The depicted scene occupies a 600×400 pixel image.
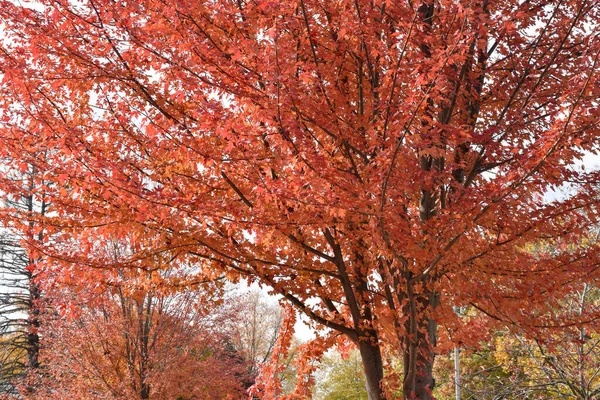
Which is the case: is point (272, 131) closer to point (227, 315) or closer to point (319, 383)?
point (227, 315)

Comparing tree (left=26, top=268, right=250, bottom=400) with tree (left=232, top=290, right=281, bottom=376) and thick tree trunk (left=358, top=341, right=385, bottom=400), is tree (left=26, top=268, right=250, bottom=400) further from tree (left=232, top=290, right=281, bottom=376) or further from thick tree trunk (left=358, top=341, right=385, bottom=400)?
tree (left=232, top=290, right=281, bottom=376)

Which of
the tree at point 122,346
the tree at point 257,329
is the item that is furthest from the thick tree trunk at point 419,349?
the tree at point 257,329

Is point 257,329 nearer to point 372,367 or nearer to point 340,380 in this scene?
point 340,380

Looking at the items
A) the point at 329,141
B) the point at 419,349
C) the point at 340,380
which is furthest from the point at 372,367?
the point at 340,380

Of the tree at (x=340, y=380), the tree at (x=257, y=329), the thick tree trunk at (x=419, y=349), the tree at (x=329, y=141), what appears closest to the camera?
the tree at (x=329, y=141)

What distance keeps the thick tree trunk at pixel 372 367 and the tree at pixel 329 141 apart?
0.02m

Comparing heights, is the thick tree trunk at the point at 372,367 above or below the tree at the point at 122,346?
below

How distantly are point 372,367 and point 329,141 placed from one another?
261 cm

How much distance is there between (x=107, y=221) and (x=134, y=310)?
742cm

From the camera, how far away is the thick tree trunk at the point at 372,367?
544 cm

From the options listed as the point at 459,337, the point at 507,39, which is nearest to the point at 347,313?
the point at 459,337

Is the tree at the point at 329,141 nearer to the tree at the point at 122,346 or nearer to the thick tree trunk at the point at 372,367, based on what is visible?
the thick tree trunk at the point at 372,367

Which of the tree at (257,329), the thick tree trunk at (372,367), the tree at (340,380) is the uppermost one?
the tree at (257,329)

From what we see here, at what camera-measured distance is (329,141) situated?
14.6 feet
